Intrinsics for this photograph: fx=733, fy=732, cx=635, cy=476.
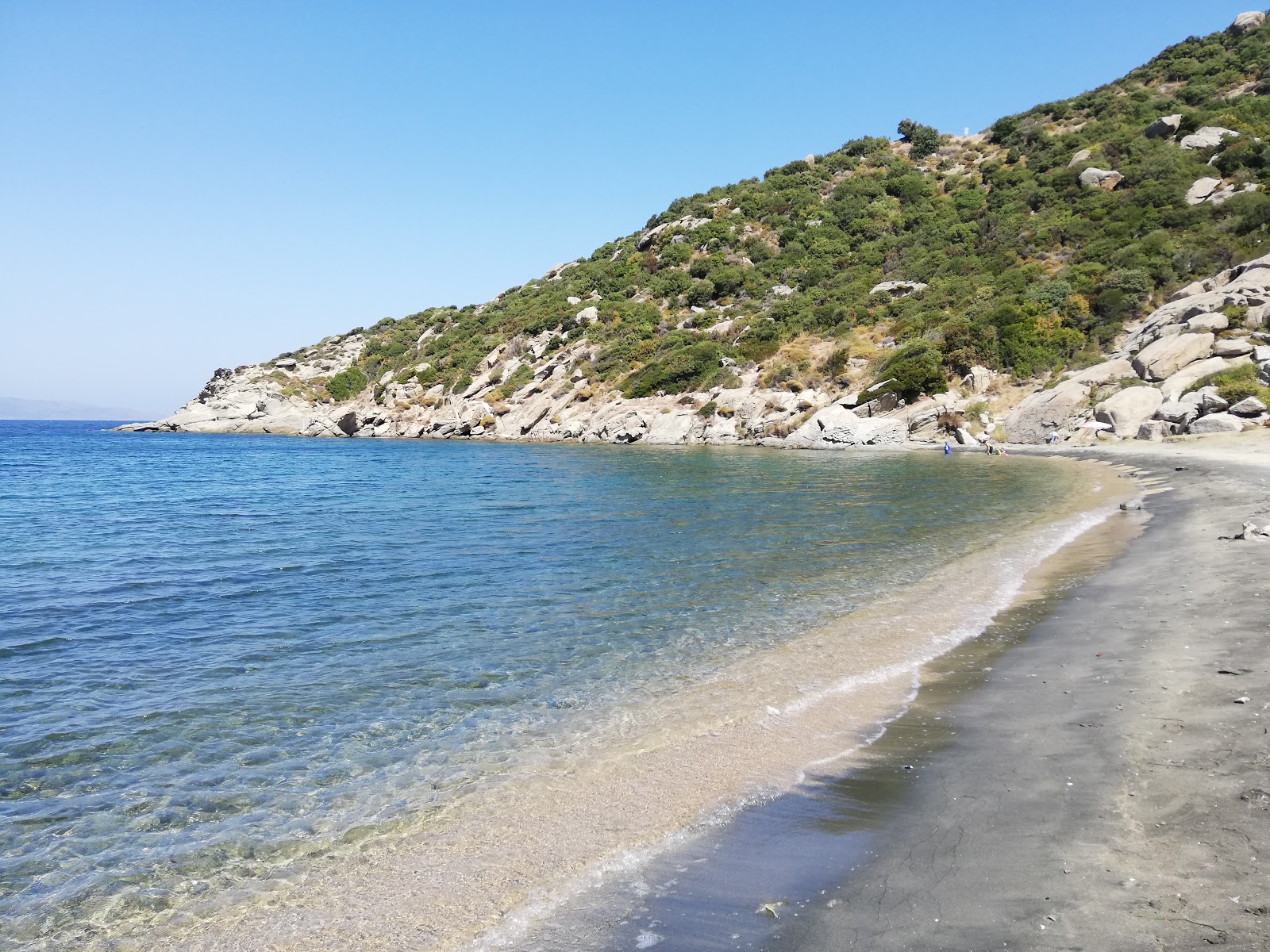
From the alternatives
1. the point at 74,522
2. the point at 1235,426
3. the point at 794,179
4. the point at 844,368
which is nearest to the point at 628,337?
the point at 844,368

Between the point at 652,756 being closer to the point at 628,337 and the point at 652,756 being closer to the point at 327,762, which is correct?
the point at 327,762

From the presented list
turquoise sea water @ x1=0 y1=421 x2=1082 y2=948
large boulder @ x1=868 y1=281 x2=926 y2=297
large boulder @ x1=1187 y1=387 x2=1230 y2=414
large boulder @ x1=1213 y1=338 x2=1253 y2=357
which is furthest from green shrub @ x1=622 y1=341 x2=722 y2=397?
turquoise sea water @ x1=0 y1=421 x2=1082 y2=948

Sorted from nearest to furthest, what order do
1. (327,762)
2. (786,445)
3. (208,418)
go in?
(327,762) < (786,445) < (208,418)

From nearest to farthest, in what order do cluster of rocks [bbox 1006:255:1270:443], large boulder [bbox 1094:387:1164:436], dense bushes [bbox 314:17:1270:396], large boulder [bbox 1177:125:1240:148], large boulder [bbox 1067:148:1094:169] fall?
cluster of rocks [bbox 1006:255:1270:443] < large boulder [bbox 1094:387:1164:436] < dense bushes [bbox 314:17:1270:396] < large boulder [bbox 1177:125:1240:148] < large boulder [bbox 1067:148:1094:169]

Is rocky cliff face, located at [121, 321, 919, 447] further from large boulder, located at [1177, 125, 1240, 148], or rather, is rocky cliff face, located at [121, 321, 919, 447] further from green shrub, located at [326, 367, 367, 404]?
large boulder, located at [1177, 125, 1240, 148]

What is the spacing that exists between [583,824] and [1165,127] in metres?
89.9

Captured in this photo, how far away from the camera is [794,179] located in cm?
9919

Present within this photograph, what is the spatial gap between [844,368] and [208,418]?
267 ft

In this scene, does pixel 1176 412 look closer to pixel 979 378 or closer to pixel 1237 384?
pixel 1237 384

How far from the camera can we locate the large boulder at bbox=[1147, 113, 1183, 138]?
6950 centimetres

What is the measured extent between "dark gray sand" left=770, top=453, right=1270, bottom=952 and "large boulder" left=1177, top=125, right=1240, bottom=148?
74.7 metres

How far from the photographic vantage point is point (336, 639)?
Result: 34.8 ft

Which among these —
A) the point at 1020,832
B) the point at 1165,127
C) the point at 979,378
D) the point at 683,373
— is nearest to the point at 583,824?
the point at 1020,832

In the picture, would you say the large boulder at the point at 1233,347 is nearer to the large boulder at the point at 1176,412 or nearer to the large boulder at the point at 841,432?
the large boulder at the point at 1176,412
